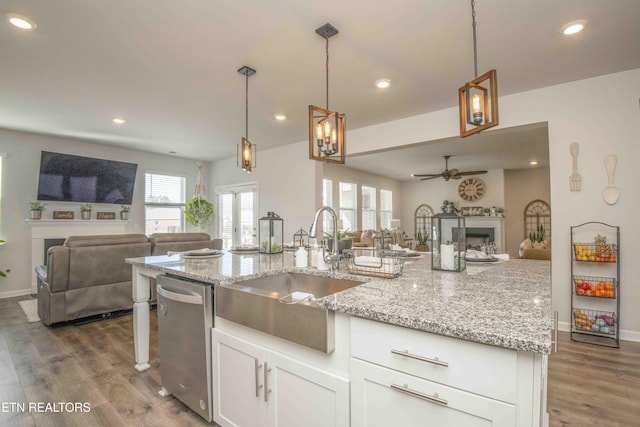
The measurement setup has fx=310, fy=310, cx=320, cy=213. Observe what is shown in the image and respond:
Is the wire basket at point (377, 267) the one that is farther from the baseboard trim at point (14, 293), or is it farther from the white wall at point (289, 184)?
the baseboard trim at point (14, 293)

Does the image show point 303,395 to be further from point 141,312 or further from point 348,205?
point 348,205

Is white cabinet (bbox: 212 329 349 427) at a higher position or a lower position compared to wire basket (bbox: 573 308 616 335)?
higher

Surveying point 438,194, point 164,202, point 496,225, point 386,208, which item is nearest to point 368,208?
point 386,208

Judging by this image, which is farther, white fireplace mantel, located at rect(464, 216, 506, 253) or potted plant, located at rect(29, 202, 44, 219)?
white fireplace mantel, located at rect(464, 216, 506, 253)

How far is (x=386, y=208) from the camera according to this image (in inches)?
395

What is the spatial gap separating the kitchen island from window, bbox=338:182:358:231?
651 cm

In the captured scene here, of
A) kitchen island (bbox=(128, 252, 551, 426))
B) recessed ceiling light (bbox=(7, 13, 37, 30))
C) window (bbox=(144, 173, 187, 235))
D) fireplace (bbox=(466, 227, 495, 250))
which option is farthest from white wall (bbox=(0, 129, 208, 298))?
fireplace (bbox=(466, 227, 495, 250))

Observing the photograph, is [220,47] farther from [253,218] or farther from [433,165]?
[433,165]

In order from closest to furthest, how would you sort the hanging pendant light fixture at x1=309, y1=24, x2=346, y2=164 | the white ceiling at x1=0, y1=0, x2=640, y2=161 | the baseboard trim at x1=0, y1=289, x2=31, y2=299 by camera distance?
1. the white ceiling at x1=0, y1=0, x2=640, y2=161
2. the hanging pendant light fixture at x1=309, y1=24, x2=346, y2=164
3. the baseboard trim at x1=0, y1=289, x2=31, y2=299

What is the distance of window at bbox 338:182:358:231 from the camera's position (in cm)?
812

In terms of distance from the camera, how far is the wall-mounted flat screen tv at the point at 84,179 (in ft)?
17.4

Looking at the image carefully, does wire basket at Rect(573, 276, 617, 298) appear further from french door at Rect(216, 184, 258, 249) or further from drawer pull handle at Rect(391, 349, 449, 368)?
french door at Rect(216, 184, 258, 249)

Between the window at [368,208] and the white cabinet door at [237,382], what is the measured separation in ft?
24.4

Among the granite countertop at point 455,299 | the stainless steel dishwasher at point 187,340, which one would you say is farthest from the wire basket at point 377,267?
the stainless steel dishwasher at point 187,340
